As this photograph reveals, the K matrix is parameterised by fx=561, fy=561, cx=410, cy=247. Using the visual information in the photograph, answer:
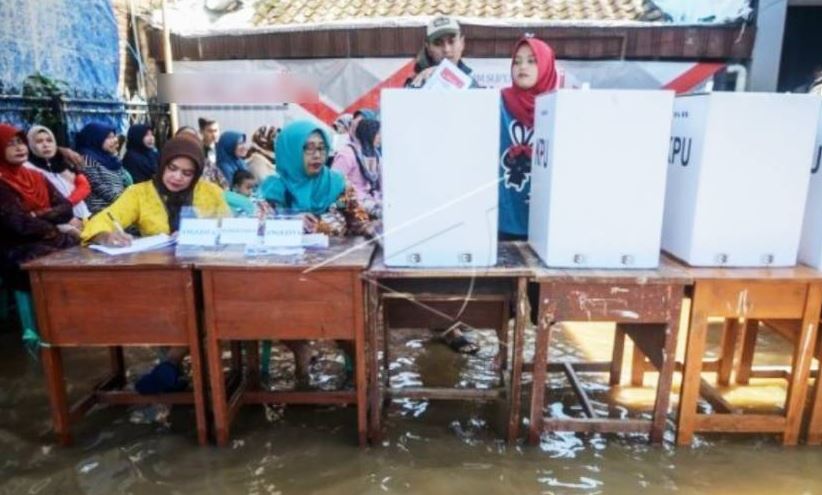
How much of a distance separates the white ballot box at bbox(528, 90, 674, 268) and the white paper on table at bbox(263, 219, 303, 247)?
102 centimetres

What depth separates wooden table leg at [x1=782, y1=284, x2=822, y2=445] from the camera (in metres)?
2.22

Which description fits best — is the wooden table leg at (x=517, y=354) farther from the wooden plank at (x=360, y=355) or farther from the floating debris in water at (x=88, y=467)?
the floating debris in water at (x=88, y=467)

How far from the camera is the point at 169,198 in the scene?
8.66 feet

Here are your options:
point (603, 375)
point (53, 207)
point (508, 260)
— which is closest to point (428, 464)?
point (508, 260)

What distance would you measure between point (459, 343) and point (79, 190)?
3030mm

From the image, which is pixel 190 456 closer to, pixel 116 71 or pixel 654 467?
pixel 654 467

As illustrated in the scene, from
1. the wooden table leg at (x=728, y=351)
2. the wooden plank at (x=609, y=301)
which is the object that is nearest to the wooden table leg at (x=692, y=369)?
the wooden plank at (x=609, y=301)

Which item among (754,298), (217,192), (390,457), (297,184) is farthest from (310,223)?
A: (754,298)

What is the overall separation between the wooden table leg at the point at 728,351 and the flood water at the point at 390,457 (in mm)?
A: 108

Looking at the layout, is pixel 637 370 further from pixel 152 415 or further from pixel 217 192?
pixel 152 415

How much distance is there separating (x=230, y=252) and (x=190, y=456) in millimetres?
871

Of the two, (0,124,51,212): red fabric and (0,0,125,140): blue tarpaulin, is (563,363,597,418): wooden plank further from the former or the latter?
(0,0,125,140): blue tarpaulin

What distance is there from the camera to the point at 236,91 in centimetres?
667

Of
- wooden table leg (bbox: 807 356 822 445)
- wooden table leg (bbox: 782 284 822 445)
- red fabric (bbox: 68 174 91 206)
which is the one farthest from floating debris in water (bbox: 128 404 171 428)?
wooden table leg (bbox: 807 356 822 445)
